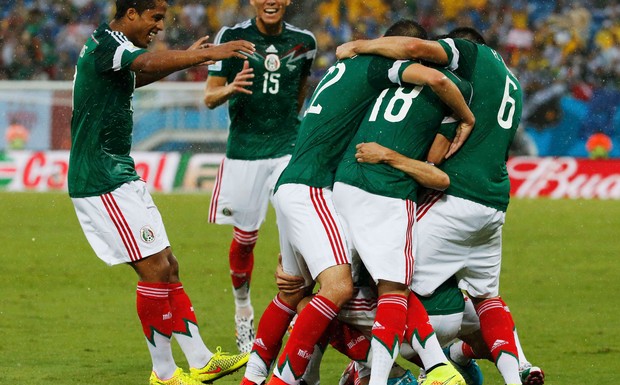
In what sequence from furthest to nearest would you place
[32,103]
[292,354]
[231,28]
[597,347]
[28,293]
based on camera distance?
1. [32,103]
2. [28,293]
3. [231,28]
4. [597,347]
5. [292,354]

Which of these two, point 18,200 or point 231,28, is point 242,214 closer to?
point 231,28

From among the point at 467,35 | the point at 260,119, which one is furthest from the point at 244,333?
the point at 467,35

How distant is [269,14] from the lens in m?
8.73

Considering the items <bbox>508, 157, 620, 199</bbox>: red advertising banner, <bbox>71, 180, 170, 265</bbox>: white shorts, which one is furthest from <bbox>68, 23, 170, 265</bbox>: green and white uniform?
<bbox>508, 157, 620, 199</bbox>: red advertising banner

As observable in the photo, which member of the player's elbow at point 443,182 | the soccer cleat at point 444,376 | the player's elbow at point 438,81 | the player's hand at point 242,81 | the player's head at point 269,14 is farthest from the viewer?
the player's head at point 269,14

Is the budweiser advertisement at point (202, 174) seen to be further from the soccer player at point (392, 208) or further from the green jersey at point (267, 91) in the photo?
the soccer player at point (392, 208)

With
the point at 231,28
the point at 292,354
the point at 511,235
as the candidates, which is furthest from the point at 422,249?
the point at 511,235

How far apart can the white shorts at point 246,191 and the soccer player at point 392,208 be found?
109 inches

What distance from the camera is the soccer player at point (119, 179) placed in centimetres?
659

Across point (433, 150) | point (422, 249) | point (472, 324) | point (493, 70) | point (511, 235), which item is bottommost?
point (511, 235)

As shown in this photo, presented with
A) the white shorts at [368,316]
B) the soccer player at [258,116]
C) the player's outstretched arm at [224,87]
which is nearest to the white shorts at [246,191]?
the soccer player at [258,116]

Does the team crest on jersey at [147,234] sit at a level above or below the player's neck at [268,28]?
below

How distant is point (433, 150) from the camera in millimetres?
6199

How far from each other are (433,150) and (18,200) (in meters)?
11.7
